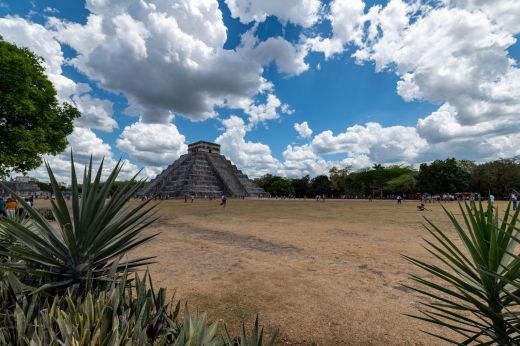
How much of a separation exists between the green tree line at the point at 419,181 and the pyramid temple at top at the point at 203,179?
17.8 meters

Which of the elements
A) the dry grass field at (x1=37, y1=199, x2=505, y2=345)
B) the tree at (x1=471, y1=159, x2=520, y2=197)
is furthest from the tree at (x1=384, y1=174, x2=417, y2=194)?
the dry grass field at (x1=37, y1=199, x2=505, y2=345)

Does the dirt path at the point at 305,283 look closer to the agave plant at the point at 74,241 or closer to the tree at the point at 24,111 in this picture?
the agave plant at the point at 74,241

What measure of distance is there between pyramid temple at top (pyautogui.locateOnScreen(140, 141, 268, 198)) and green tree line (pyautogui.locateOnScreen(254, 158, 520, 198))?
699 inches

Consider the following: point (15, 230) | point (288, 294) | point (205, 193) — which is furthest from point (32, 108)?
point (205, 193)

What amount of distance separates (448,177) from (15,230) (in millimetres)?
61210

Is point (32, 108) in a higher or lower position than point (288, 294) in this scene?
higher

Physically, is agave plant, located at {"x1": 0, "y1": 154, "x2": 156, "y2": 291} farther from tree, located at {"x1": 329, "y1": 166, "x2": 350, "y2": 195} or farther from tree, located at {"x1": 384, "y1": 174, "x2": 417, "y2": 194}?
tree, located at {"x1": 329, "y1": 166, "x2": 350, "y2": 195}

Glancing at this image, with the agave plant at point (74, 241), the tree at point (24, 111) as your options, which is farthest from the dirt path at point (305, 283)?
the tree at point (24, 111)

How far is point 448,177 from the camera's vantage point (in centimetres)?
4978

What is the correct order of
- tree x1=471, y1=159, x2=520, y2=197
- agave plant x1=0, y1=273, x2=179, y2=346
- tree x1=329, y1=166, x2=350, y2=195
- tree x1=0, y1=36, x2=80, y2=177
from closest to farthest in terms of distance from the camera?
agave plant x1=0, y1=273, x2=179, y2=346, tree x1=0, y1=36, x2=80, y2=177, tree x1=471, y1=159, x2=520, y2=197, tree x1=329, y1=166, x2=350, y2=195

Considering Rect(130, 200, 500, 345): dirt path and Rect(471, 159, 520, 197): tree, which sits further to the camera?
Rect(471, 159, 520, 197): tree

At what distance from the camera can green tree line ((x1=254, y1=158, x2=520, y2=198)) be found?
48594 millimetres

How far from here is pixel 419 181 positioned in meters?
55.2

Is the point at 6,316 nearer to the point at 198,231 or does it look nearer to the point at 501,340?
the point at 501,340
